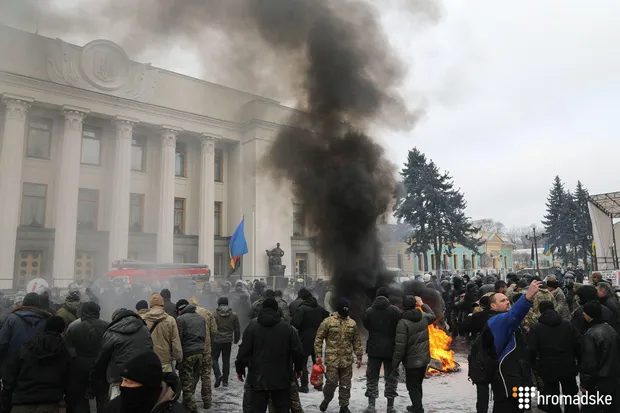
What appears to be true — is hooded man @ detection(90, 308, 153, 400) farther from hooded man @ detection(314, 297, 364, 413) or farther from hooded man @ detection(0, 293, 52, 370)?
hooded man @ detection(314, 297, 364, 413)

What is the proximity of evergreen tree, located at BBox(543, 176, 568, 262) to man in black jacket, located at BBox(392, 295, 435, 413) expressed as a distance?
4419 cm

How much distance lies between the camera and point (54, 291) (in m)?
21.3

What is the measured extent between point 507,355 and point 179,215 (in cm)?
2973

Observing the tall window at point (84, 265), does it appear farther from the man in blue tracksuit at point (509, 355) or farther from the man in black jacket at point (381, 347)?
→ the man in blue tracksuit at point (509, 355)

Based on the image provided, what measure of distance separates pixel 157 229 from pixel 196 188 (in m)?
4.56

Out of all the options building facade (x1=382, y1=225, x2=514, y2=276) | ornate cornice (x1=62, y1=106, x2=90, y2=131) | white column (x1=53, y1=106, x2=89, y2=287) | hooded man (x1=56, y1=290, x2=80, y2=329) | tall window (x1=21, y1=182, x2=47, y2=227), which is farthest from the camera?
building facade (x1=382, y1=225, x2=514, y2=276)

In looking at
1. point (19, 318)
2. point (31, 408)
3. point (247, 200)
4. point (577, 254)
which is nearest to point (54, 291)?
point (247, 200)

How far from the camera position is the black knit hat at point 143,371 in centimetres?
224

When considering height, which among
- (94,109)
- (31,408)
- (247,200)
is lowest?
(31,408)

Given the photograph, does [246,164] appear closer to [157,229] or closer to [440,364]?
[157,229]

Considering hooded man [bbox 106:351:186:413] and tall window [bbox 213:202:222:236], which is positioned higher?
tall window [bbox 213:202:222:236]

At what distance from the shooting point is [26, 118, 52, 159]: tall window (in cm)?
2553

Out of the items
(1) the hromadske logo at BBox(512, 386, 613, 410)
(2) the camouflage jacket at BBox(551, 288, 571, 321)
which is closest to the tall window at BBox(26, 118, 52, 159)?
(2) the camouflage jacket at BBox(551, 288, 571, 321)

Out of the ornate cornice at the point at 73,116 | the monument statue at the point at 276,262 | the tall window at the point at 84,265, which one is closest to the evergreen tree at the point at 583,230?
the monument statue at the point at 276,262
